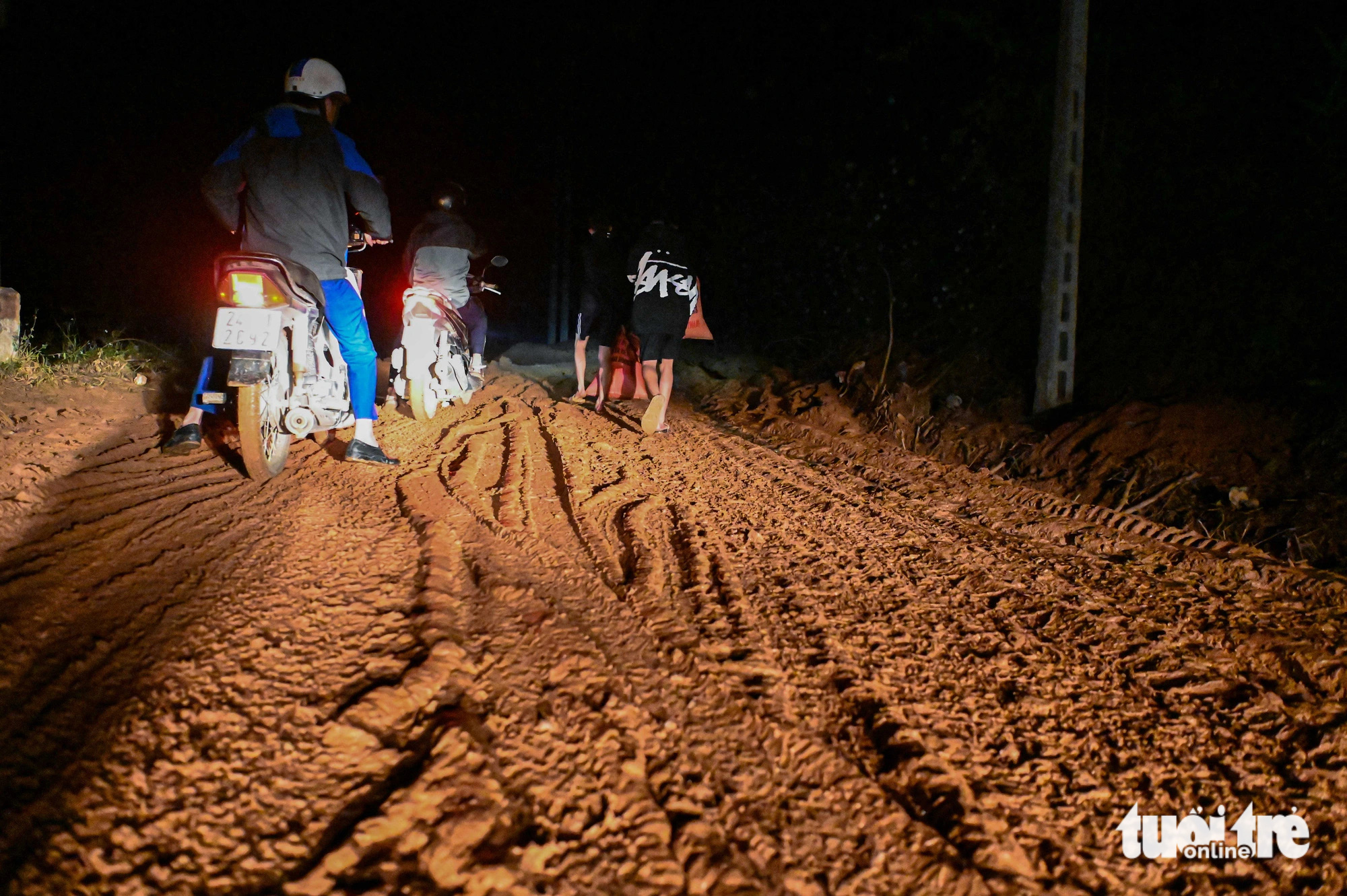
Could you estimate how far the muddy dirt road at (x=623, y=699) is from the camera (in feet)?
5.11

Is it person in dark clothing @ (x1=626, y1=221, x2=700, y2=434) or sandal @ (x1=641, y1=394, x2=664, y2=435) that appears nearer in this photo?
sandal @ (x1=641, y1=394, x2=664, y2=435)

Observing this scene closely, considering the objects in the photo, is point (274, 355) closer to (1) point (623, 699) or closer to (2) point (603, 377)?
(1) point (623, 699)

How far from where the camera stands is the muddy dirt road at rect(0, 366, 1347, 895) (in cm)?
156

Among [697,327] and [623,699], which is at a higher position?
[697,327]

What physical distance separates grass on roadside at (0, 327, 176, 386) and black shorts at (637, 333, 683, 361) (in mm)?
4034

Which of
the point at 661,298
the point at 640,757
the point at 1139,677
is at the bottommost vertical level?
the point at 640,757

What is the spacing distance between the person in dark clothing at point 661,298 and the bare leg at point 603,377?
977mm

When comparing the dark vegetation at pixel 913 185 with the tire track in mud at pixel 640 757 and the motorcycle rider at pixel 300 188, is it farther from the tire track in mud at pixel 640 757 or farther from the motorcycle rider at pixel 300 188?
the motorcycle rider at pixel 300 188

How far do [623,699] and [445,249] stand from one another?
4827 millimetres

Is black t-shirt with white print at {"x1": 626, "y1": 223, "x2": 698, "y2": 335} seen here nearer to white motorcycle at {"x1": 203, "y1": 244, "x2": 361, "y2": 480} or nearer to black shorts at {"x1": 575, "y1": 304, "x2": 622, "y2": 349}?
black shorts at {"x1": 575, "y1": 304, "x2": 622, "y2": 349}

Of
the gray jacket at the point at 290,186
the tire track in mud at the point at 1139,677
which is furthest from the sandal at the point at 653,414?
the gray jacket at the point at 290,186

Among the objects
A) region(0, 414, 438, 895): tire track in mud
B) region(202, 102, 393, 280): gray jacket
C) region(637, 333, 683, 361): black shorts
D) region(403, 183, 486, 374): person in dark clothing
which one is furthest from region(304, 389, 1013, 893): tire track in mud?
region(403, 183, 486, 374): person in dark clothing

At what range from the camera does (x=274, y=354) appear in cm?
367

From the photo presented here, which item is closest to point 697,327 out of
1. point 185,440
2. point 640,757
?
point 185,440
